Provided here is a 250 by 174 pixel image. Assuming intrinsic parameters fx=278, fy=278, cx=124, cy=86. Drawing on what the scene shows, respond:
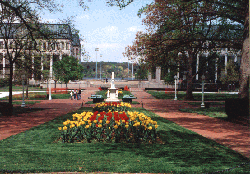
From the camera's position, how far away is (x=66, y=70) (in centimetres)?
5416

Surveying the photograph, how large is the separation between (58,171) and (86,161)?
0.86 meters

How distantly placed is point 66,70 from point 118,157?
4866 centimetres

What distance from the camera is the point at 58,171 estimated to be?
19.6 feet

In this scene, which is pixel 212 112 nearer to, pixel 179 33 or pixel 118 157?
pixel 179 33

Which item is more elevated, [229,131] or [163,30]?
[163,30]

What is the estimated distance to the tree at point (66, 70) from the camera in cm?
5308

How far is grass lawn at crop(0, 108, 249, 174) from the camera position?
6148mm

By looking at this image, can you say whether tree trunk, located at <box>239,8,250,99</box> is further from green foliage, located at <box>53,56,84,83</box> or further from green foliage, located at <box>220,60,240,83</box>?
green foliage, located at <box>220,60,240,83</box>

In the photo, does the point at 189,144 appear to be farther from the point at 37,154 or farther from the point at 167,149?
the point at 37,154

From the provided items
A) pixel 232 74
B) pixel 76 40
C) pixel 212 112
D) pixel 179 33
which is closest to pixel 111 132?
pixel 76 40

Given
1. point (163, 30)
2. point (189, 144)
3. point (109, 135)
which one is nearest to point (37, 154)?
point (109, 135)

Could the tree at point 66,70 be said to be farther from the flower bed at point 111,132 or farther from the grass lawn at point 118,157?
the flower bed at point 111,132

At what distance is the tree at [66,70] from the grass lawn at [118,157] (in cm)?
4425

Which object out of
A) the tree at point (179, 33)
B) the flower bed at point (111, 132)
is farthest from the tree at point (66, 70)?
the flower bed at point (111, 132)
